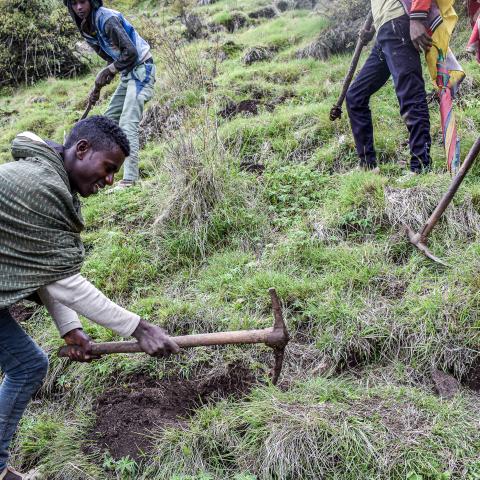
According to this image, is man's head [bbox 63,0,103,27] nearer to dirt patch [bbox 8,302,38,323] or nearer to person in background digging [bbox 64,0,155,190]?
person in background digging [bbox 64,0,155,190]

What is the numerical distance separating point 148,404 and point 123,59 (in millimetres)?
3436

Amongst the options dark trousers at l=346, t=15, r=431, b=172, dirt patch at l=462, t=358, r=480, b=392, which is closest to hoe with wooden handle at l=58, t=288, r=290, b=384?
dirt patch at l=462, t=358, r=480, b=392

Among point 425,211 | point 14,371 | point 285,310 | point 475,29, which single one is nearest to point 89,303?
point 14,371

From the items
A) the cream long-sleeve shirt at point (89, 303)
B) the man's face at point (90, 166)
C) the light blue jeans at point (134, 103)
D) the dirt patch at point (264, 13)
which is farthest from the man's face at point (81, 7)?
the dirt patch at point (264, 13)

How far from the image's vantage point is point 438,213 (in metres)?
3.45

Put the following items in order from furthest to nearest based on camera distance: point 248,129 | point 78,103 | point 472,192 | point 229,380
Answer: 1. point 78,103
2. point 248,129
3. point 472,192
4. point 229,380

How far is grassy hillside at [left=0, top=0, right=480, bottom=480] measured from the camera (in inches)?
97.9

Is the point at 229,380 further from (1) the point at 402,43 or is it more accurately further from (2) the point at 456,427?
(1) the point at 402,43

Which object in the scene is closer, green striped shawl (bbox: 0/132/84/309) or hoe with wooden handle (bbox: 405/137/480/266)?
green striped shawl (bbox: 0/132/84/309)

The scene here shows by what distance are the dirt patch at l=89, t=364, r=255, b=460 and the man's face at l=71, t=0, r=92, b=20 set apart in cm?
351

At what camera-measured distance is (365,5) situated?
7.08 m

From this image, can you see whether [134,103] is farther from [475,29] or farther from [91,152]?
[475,29]

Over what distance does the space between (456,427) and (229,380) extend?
1215mm

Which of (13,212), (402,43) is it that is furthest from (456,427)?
(402,43)
